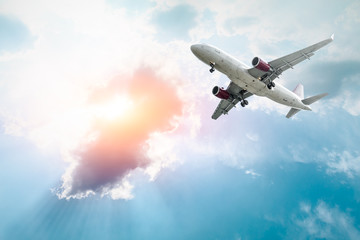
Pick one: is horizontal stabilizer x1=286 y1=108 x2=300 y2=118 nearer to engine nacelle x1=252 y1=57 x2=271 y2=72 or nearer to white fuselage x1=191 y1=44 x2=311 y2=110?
white fuselage x1=191 y1=44 x2=311 y2=110

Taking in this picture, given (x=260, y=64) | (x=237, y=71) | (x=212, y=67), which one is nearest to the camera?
(x=260, y=64)

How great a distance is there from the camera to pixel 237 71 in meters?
40.3

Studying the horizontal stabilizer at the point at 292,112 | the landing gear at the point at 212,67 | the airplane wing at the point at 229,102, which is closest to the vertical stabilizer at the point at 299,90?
the horizontal stabilizer at the point at 292,112

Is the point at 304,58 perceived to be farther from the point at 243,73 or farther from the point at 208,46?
the point at 208,46

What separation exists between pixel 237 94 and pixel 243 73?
12.2 meters

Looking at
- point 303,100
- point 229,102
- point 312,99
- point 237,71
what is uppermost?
point 229,102

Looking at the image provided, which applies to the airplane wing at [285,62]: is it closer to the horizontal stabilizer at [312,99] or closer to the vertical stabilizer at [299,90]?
the horizontal stabilizer at [312,99]

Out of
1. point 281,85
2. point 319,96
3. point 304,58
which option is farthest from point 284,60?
point 319,96

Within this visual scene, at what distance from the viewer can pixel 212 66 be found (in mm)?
39625

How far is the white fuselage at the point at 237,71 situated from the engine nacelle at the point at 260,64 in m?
1.96

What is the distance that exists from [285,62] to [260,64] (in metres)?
Answer: 5.84

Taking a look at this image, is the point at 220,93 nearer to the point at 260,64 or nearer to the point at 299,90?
the point at 260,64

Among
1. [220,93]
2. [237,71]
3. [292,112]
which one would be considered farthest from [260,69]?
[292,112]

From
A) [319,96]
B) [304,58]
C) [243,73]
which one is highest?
[243,73]
